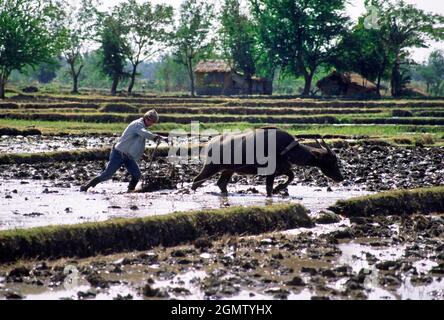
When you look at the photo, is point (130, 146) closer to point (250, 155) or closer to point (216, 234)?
point (250, 155)

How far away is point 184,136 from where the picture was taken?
2730cm

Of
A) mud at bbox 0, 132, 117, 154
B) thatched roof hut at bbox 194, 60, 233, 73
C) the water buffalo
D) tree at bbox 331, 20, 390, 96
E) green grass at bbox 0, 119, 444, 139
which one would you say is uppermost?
tree at bbox 331, 20, 390, 96

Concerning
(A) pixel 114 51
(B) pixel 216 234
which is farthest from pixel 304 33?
(B) pixel 216 234

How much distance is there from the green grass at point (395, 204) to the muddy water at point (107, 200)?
499 millimetres

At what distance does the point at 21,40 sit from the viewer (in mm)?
52969

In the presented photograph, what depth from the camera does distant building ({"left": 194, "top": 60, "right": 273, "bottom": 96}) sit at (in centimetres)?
6594

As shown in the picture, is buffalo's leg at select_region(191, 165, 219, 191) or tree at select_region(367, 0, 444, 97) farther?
tree at select_region(367, 0, 444, 97)

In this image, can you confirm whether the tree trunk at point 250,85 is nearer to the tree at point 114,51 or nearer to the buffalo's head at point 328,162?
the tree at point 114,51

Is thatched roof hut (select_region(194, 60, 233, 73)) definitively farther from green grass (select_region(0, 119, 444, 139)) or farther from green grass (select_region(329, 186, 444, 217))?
green grass (select_region(329, 186, 444, 217))

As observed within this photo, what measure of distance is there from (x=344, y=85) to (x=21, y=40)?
74.3ft

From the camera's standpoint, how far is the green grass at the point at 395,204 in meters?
11.6

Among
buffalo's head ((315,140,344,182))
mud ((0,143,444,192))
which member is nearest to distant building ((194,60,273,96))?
mud ((0,143,444,192))

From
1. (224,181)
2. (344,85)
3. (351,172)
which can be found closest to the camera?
(224,181)

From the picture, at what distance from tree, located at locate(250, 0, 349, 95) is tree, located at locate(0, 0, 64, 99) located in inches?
608
